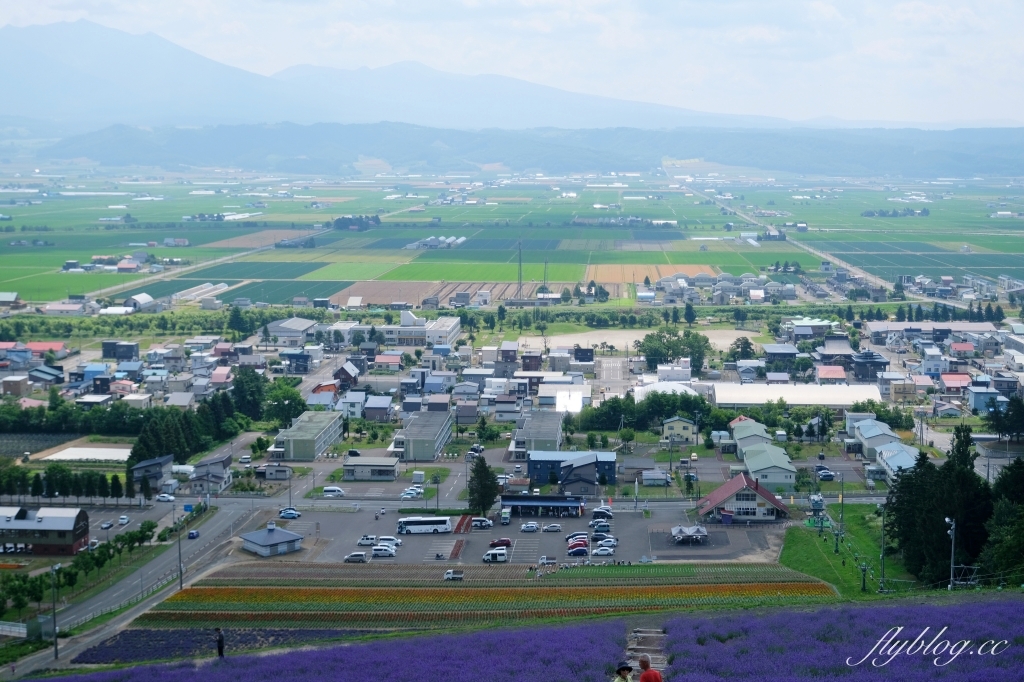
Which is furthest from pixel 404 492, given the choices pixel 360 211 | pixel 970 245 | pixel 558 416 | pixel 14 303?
pixel 360 211

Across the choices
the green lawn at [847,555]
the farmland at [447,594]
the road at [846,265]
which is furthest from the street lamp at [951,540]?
the road at [846,265]

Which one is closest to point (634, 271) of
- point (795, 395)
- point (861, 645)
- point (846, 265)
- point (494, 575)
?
point (846, 265)

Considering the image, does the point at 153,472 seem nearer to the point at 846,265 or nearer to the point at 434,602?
the point at 434,602

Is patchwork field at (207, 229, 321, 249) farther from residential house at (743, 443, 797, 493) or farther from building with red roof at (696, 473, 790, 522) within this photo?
building with red roof at (696, 473, 790, 522)

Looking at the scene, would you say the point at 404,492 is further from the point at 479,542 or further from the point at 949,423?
the point at 949,423

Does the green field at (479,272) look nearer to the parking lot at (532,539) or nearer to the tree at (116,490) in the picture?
the tree at (116,490)

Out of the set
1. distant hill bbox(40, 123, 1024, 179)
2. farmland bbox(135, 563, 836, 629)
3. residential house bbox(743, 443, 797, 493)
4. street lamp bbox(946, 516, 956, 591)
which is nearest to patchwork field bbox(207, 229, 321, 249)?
residential house bbox(743, 443, 797, 493)

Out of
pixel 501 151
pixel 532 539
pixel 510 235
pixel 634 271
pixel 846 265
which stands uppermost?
pixel 501 151
